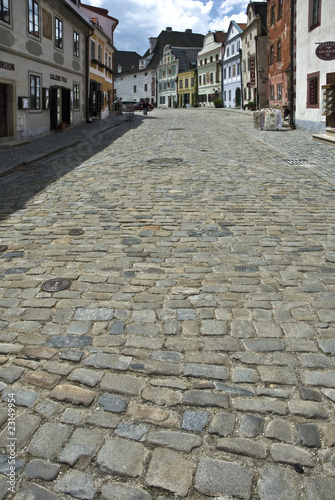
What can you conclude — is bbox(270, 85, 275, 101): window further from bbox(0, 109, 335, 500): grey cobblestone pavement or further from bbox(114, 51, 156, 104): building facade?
bbox(114, 51, 156, 104): building facade

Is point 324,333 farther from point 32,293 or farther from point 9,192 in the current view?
point 9,192

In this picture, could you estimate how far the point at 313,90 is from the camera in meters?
22.2

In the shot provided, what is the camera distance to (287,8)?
29.9 m

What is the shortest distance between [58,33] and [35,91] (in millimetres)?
4939

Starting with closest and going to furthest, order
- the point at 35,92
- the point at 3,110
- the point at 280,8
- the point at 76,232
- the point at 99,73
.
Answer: the point at 76,232 < the point at 3,110 < the point at 35,92 < the point at 280,8 < the point at 99,73

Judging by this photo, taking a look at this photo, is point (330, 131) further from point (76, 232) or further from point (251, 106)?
point (251, 106)

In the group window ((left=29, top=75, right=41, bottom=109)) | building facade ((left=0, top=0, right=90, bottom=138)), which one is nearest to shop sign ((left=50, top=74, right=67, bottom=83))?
building facade ((left=0, top=0, right=90, bottom=138))

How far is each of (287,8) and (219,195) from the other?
85.0 ft

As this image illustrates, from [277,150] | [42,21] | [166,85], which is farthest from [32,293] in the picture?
[166,85]

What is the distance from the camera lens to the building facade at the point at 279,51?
30.9 metres

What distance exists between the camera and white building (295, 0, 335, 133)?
1933 centimetres

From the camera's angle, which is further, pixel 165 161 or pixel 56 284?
pixel 165 161

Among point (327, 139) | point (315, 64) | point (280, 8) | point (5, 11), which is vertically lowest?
point (327, 139)

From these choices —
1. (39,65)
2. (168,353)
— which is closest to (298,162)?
(168,353)
